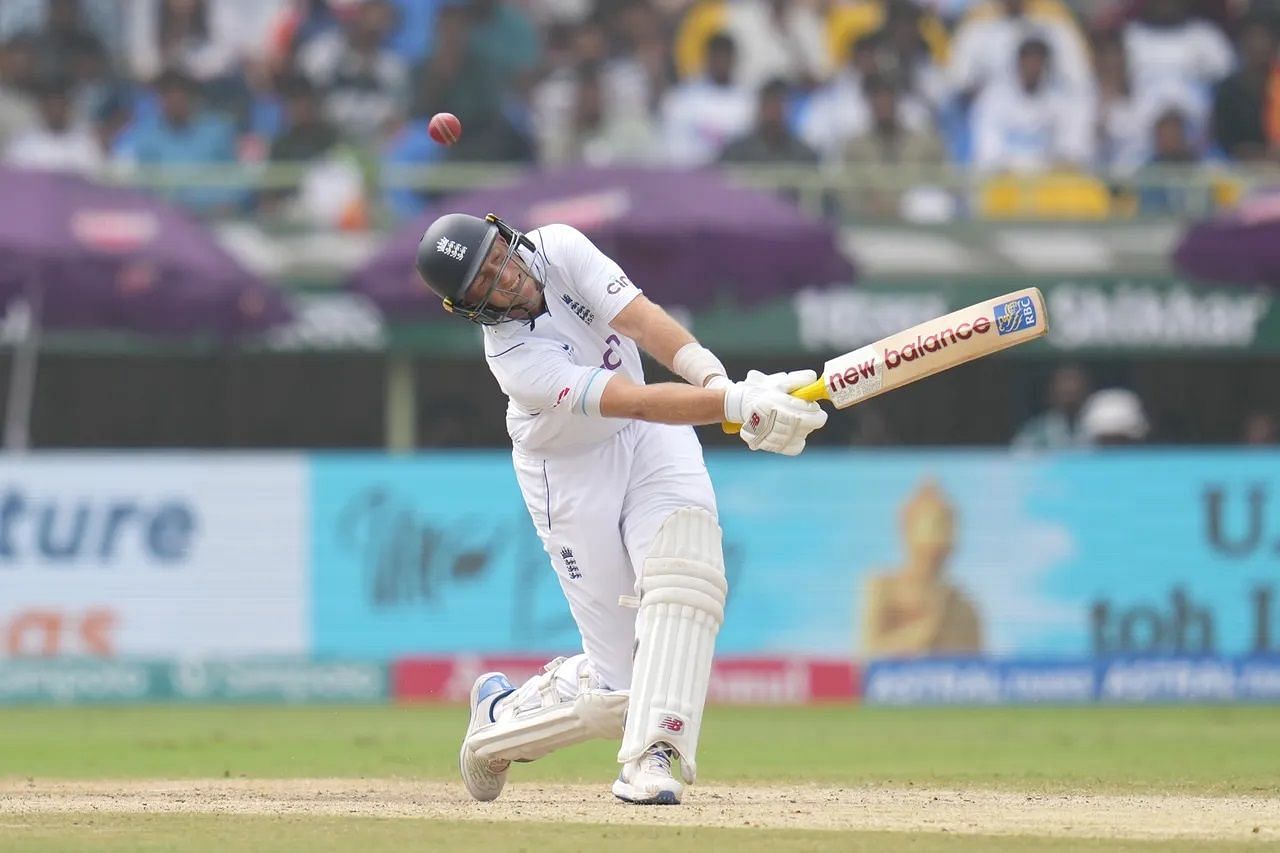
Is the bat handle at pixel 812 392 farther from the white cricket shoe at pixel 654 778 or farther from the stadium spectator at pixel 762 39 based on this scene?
the stadium spectator at pixel 762 39

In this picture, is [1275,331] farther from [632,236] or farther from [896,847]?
[896,847]

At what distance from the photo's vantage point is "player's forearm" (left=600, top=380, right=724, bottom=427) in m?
6.52

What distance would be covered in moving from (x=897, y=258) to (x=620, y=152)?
6.50 feet

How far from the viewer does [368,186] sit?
1475 centimetres

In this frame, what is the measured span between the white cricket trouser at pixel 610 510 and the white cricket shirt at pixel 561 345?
0.10 metres

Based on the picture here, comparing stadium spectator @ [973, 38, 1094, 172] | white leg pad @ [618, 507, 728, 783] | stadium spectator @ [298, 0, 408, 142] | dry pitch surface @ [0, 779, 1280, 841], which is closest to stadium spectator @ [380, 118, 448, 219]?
stadium spectator @ [298, 0, 408, 142]

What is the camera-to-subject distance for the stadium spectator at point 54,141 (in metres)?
15.0

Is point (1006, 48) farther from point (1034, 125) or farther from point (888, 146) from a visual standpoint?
point (888, 146)

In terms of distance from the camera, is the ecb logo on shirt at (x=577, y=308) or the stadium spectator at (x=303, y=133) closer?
the ecb logo on shirt at (x=577, y=308)

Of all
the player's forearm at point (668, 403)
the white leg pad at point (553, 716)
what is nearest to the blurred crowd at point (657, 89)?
the white leg pad at point (553, 716)

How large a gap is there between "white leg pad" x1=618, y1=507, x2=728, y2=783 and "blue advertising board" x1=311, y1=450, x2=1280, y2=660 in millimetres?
6298

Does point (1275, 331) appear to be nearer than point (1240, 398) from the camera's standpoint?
Yes

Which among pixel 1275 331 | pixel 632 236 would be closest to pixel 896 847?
pixel 632 236

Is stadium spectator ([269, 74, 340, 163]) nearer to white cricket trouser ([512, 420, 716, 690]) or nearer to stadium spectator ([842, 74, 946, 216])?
stadium spectator ([842, 74, 946, 216])
